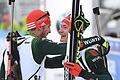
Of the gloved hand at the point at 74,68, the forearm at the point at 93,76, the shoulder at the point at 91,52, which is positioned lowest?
the forearm at the point at 93,76

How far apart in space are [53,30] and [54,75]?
0.35m

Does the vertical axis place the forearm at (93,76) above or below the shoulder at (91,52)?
below

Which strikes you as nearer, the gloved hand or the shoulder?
the gloved hand

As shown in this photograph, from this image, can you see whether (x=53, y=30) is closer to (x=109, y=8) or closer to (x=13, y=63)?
(x=13, y=63)

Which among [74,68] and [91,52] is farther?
[91,52]

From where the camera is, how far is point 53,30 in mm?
3354

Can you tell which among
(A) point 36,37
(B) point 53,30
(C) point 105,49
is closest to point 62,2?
(B) point 53,30

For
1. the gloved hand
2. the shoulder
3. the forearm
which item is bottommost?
the forearm

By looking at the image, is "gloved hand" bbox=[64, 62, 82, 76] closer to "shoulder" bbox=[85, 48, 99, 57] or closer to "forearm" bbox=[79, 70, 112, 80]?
"forearm" bbox=[79, 70, 112, 80]

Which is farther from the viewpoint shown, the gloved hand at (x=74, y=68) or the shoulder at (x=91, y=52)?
the shoulder at (x=91, y=52)

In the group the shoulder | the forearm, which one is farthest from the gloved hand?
the shoulder

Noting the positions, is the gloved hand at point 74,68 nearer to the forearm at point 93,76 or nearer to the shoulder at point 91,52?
the forearm at point 93,76

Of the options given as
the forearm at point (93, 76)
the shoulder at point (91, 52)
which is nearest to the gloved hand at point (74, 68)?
the forearm at point (93, 76)

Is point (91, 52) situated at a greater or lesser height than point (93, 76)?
greater
